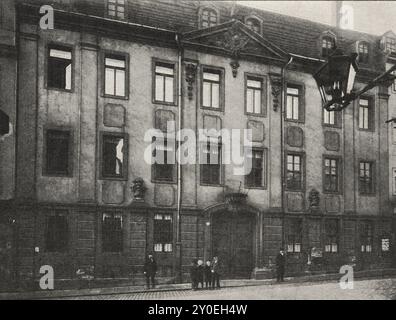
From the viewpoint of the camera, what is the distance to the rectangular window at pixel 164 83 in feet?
58.7

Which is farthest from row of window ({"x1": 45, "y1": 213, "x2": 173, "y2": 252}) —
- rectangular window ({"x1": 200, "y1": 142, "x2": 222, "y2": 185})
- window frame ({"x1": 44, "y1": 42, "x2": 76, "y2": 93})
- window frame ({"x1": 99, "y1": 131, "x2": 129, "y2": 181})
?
window frame ({"x1": 44, "y1": 42, "x2": 76, "y2": 93})

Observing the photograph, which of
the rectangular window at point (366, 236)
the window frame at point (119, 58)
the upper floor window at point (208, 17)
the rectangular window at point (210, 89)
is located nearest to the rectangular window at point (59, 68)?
the window frame at point (119, 58)

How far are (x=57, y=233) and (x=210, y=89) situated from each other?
23.3ft

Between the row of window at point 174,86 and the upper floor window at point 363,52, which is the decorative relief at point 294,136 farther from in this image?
the upper floor window at point 363,52

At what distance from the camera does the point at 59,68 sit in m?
16.7

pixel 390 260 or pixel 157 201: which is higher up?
pixel 157 201

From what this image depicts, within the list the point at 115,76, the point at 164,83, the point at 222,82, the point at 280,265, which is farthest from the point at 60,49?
the point at 280,265

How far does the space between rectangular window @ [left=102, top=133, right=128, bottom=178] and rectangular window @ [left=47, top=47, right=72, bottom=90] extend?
2134mm

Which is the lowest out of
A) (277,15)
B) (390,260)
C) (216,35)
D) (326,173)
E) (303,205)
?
(390,260)

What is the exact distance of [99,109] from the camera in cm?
1714
